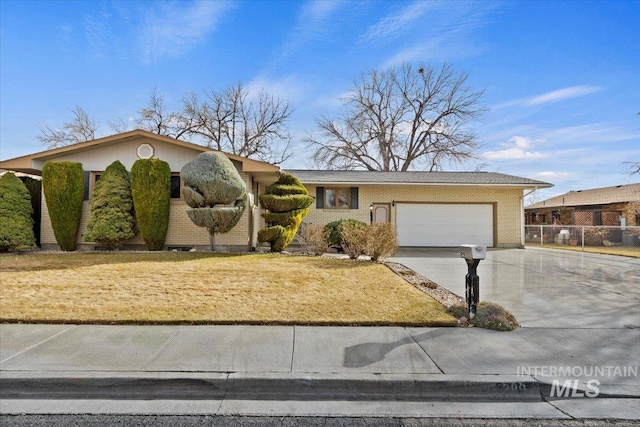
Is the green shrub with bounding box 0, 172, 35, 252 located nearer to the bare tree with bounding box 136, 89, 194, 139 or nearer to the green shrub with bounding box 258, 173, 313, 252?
the green shrub with bounding box 258, 173, 313, 252

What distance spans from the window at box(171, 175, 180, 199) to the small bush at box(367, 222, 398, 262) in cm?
765

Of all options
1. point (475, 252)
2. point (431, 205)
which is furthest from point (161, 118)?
point (475, 252)

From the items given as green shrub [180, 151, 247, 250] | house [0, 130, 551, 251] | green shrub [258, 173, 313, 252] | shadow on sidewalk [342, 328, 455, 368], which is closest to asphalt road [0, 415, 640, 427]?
shadow on sidewalk [342, 328, 455, 368]

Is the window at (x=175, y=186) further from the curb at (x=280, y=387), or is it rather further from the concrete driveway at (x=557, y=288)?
the curb at (x=280, y=387)

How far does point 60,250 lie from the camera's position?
1238cm

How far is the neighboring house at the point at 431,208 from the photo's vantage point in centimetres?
1659

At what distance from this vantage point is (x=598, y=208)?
928 inches

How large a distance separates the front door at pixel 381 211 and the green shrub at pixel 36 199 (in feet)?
46.0

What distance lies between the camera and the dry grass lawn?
198 inches

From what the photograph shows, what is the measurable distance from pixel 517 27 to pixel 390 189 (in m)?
8.57

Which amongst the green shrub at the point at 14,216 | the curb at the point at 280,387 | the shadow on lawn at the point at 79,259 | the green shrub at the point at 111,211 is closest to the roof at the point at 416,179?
the shadow on lawn at the point at 79,259

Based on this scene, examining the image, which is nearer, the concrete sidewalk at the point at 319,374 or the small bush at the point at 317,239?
the concrete sidewalk at the point at 319,374

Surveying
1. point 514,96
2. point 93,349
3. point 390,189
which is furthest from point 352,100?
point 93,349

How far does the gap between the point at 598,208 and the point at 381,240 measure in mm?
22664
